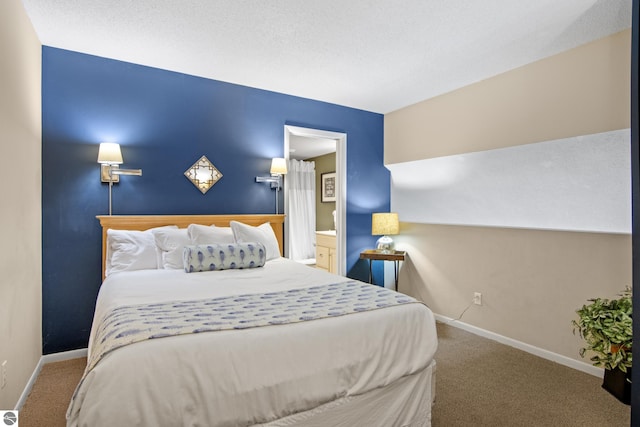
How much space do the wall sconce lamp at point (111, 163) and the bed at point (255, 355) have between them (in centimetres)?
101

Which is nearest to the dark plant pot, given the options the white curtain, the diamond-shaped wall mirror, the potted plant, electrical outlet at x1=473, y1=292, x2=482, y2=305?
the potted plant

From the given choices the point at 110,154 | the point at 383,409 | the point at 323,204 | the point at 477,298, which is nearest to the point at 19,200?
the point at 110,154

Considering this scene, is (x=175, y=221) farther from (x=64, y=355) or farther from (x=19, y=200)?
(x=64, y=355)

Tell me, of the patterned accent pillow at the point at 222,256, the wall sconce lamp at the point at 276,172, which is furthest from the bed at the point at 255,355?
the wall sconce lamp at the point at 276,172

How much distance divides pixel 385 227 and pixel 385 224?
0.12ft

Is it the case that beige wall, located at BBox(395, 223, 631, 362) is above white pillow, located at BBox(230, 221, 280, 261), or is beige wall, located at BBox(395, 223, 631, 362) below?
below

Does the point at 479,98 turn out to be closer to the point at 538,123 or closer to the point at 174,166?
the point at 538,123

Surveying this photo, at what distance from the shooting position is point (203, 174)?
11.6ft

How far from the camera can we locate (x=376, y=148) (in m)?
4.75

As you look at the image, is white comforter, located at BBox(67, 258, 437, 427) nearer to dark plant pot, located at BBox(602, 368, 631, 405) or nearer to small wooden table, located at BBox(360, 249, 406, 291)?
dark plant pot, located at BBox(602, 368, 631, 405)

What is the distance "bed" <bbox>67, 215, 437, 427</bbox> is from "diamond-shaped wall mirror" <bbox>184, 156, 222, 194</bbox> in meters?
1.22

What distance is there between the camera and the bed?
4.17 feet

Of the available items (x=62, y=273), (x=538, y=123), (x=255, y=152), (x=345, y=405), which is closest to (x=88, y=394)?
(x=345, y=405)

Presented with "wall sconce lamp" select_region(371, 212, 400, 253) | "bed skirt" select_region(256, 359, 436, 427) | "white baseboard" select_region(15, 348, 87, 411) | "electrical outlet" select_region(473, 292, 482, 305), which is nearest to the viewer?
"bed skirt" select_region(256, 359, 436, 427)
